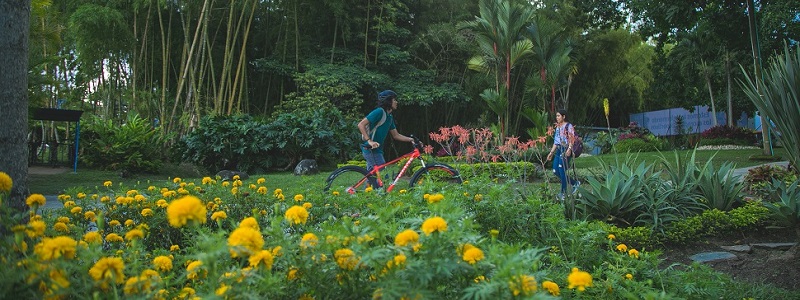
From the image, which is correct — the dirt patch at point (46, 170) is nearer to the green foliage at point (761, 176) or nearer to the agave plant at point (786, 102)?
the green foliage at point (761, 176)

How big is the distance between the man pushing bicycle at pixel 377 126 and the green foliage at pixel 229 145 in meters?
6.47

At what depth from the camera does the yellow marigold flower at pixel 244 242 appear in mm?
1216

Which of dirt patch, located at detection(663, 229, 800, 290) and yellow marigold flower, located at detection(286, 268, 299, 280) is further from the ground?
yellow marigold flower, located at detection(286, 268, 299, 280)

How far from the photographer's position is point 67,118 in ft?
31.8

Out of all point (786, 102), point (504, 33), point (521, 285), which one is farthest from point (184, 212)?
point (504, 33)

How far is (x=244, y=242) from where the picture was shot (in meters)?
1.23

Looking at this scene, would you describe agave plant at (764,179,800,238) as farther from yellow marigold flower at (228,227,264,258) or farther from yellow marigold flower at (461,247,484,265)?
yellow marigold flower at (228,227,264,258)

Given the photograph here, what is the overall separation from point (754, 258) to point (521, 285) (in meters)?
A: 3.15

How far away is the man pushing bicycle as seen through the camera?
5676 mm

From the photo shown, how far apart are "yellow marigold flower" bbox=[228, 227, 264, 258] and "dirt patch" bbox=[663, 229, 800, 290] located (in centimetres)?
287

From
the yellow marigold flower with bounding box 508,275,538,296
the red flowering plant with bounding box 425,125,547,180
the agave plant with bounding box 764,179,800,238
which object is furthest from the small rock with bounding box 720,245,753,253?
the yellow marigold flower with bounding box 508,275,538,296

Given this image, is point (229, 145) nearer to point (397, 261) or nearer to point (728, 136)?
point (397, 261)

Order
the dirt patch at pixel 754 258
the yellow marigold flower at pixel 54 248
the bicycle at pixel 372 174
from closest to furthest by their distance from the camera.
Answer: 1. the yellow marigold flower at pixel 54 248
2. the dirt patch at pixel 754 258
3. the bicycle at pixel 372 174

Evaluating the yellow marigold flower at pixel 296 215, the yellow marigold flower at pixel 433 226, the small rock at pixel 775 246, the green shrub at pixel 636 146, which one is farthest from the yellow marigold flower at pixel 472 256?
the green shrub at pixel 636 146
